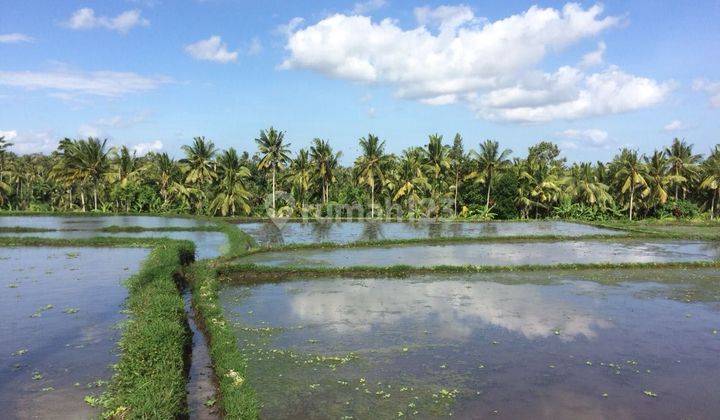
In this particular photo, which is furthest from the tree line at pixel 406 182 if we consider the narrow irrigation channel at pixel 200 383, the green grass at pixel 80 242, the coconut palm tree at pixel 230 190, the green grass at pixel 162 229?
the narrow irrigation channel at pixel 200 383

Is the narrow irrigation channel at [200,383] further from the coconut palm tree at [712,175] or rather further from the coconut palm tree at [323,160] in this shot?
the coconut palm tree at [712,175]

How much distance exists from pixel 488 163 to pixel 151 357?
119 feet

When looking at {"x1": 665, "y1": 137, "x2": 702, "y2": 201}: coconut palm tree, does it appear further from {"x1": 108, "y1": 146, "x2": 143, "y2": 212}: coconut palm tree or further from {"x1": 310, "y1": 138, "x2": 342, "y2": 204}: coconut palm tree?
{"x1": 108, "y1": 146, "x2": 143, "y2": 212}: coconut palm tree

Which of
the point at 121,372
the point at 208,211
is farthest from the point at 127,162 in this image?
the point at 121,372

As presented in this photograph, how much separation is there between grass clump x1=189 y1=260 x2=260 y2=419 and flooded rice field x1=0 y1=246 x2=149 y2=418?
1781 millimetres

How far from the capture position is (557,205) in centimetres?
4522

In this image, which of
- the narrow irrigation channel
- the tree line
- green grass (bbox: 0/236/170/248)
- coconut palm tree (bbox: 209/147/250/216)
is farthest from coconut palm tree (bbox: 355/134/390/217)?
the narrow irrigation channel

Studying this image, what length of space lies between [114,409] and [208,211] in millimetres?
35016

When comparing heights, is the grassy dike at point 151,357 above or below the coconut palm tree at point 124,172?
below

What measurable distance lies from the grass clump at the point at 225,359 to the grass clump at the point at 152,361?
1.79 ft

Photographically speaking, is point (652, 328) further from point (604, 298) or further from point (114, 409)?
point (114, 409)

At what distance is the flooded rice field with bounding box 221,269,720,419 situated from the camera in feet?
24.5

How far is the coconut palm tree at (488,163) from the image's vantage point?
4088 cm

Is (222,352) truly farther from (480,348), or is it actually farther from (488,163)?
(488,163)
